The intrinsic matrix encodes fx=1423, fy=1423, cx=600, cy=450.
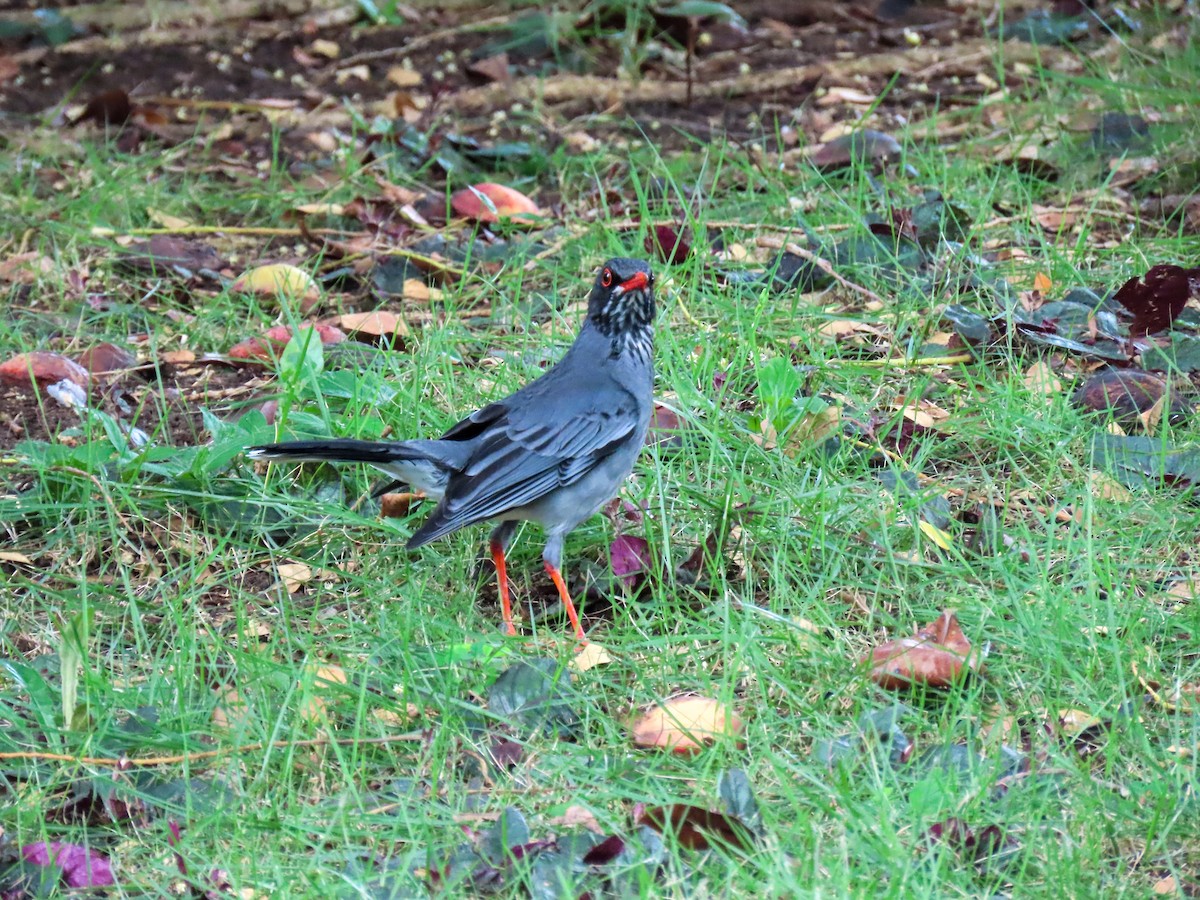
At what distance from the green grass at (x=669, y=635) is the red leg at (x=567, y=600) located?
0.08 metres

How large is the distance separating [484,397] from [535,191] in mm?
2036

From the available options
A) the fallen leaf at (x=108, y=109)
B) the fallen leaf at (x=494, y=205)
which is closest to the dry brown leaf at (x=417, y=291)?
the fallen leaf at (x=494, y=205)

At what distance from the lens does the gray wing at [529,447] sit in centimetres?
408

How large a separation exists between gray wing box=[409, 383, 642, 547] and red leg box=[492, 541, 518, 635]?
0.24 m

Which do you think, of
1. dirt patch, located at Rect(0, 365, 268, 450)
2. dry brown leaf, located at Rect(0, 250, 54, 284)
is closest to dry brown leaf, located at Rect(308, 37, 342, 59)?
dry brown leaf, located at Rect(0, 250, 54, 284)

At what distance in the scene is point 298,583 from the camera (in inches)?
170

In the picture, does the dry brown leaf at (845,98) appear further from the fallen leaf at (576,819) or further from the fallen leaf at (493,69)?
the fallen leaf at (576,819)

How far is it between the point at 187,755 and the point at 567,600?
1189mm

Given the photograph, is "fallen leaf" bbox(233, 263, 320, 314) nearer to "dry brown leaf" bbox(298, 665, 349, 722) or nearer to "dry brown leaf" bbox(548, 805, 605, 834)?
"dry brown leaf" bbox(298, 665, 349, 722)

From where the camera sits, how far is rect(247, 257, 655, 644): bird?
409cm

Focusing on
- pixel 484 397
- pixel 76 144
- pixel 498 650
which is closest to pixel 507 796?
pixel 498 650

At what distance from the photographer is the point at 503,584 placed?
14.0ft

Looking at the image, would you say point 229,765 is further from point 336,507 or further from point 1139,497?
point 1139,497

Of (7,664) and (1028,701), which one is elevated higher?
(7,664)
